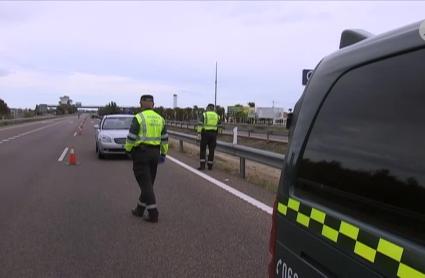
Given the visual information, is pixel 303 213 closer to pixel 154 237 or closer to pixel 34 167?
pixel 154 237

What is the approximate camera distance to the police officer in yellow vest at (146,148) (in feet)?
27.8

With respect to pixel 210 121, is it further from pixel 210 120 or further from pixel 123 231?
pixel 123 231

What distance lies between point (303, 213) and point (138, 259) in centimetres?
383

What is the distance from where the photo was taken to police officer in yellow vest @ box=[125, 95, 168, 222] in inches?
333

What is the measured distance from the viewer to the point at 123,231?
307 inches

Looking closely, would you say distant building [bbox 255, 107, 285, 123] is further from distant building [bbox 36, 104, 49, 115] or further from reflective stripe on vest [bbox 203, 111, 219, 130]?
distant building [bbox 36, 104, 49, 115]

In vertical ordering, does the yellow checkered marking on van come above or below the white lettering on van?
above

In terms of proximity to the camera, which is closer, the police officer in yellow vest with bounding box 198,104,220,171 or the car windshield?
the police officer in yellow vest with bounding box 198,104,220,171

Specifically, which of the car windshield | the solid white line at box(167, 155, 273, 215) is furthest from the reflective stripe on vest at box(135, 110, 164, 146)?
the car windshield

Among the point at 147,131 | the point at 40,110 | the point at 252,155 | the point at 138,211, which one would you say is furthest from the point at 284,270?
the point at 40,110

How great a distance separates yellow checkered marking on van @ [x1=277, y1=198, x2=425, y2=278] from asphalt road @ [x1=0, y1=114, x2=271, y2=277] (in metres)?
2.99

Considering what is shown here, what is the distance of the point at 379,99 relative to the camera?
2432 mm

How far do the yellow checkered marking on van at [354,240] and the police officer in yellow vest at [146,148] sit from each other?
18.4 feet

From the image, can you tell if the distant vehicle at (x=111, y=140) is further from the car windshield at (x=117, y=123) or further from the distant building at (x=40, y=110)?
the distant building at (x=40, y=110)
